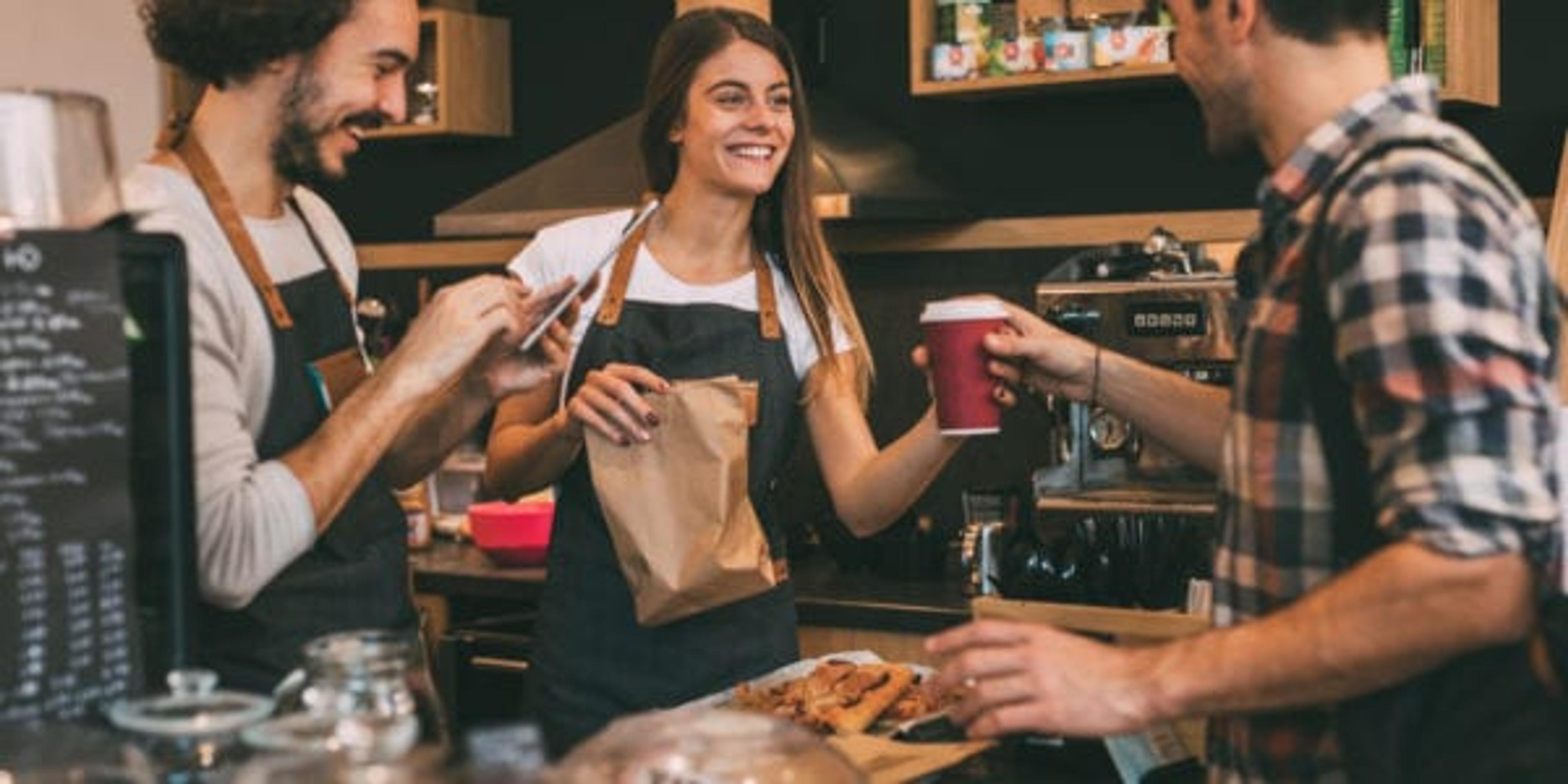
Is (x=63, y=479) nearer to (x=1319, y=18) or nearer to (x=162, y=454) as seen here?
(x=162, y=454)

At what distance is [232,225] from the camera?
2287 mm

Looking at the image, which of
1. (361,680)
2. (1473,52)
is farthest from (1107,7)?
(361,680)

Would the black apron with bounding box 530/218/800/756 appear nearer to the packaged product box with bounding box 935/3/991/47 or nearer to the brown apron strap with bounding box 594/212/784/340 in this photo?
the brown apron strap with bounding box 594/212/784/340

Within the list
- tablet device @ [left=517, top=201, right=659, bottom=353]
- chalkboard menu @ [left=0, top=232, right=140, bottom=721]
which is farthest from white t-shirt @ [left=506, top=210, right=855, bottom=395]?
chalkboard menu @ [left=0, top=232, right=140, bottom=721]

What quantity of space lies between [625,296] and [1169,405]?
1.16 meters

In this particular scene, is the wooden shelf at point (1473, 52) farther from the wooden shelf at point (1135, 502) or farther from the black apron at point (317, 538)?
the black apron at point (317, 538)

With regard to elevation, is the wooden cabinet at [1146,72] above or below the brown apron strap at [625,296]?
above

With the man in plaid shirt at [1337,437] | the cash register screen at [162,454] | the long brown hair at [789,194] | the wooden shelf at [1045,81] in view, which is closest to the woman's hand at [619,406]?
the long brown hair at [789,194]

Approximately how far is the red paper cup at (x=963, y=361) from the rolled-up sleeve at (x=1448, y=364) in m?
0.80

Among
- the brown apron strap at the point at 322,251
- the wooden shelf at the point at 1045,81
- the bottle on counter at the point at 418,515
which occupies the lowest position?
the bottle on counter at the point at 418,515

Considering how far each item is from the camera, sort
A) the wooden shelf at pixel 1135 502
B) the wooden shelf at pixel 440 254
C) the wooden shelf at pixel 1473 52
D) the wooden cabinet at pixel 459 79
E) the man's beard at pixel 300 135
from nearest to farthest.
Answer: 1. the man's beard at pixel 300 135
2. the wooden shelf at pixel 1135 502
3. the wooden shelf at pixel 1473 52
4. the wooden cabinet at pixel 459 79
5. the wooden shelf at pixel 440 254

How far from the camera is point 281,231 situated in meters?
2.43

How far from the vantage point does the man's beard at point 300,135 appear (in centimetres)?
233

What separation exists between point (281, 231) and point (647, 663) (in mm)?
1032
